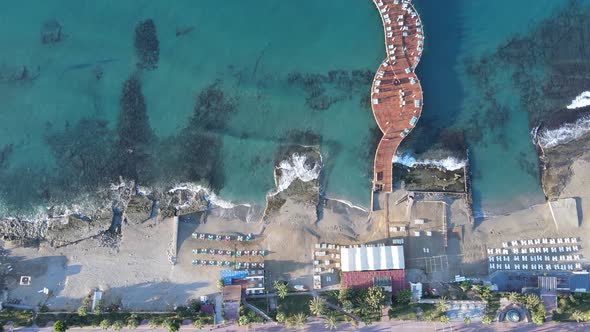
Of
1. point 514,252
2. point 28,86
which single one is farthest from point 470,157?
point 28,86

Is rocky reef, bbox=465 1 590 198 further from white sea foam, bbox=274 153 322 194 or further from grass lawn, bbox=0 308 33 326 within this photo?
grass lawn, bbox=0 308 33 326

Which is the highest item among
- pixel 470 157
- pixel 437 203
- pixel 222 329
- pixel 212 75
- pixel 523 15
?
pixel 523 15

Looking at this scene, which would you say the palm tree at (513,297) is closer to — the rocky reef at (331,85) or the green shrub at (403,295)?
the green shrub at (403,295)

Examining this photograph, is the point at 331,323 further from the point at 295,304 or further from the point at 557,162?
the point at 557,162

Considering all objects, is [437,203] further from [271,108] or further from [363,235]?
[271,108]

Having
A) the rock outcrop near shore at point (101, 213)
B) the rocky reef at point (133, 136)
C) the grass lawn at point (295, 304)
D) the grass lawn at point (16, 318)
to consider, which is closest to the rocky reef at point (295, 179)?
the rock outcrop near shore at point (101, 213)

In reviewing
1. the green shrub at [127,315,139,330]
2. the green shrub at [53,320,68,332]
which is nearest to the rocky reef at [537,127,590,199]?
the green shrub at [127,315,139,330]
